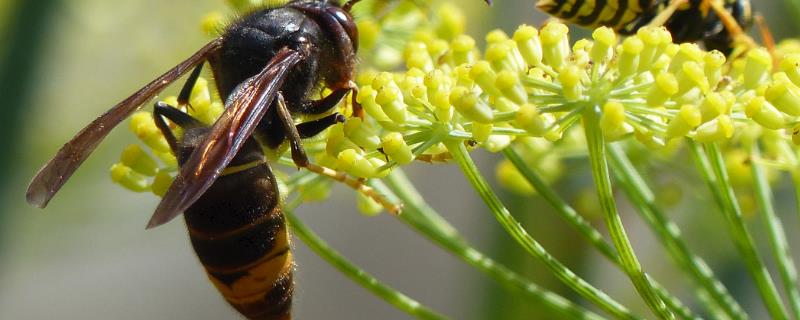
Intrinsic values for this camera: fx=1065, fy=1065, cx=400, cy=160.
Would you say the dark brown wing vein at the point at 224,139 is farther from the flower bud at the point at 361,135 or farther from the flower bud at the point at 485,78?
the flower bud at the point at 485,78

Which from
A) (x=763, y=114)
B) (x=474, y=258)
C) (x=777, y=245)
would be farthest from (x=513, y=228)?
(x=777, y=245)

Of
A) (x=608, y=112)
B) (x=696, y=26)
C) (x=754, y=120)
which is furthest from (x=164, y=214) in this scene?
(x=696, y=26)

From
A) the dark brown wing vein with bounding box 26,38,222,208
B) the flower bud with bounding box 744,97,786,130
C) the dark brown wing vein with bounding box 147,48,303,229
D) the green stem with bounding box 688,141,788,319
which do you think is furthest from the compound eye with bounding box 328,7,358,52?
the flower bud with bounding box 744,97,786,130

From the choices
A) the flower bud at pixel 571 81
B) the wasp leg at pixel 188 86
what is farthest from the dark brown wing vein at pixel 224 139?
the flower bud at pixel 571 81

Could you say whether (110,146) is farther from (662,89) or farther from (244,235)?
(662,89)

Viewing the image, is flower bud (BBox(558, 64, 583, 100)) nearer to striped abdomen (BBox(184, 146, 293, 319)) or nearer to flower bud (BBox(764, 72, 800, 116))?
flower bud (BBox(764, 72, 800, 116))

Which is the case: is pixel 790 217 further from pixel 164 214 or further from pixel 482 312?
pixel 164 214
